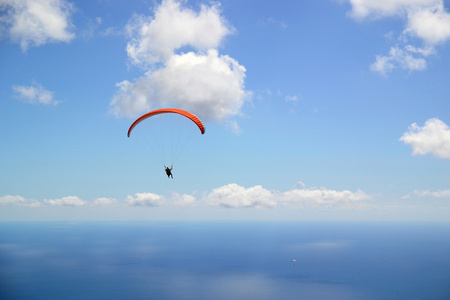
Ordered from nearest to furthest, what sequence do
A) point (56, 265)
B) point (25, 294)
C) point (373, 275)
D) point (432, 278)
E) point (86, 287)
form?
point (25, 294) < point (86, 287) < point (432, 278) < point (373, 275) < point (56, 265)

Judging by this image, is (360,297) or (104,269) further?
(104,269)

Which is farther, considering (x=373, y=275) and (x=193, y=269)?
(x=193, y=269)

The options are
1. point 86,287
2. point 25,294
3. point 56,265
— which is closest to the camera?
point 25,294

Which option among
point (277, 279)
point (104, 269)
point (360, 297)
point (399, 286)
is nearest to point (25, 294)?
point (104, 269)

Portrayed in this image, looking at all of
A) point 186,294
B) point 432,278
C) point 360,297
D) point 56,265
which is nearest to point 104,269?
point 56,265

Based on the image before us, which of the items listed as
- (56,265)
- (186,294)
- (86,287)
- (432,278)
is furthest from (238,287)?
(56,265)

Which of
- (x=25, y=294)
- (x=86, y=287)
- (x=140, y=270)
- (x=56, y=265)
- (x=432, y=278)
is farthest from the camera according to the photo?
(x=56, y=265)

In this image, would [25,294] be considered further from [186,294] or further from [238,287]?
[238,287]

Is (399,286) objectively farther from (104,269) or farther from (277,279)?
(104,269)

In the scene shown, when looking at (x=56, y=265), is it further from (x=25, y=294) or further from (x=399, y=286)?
(x=399, y=286)
